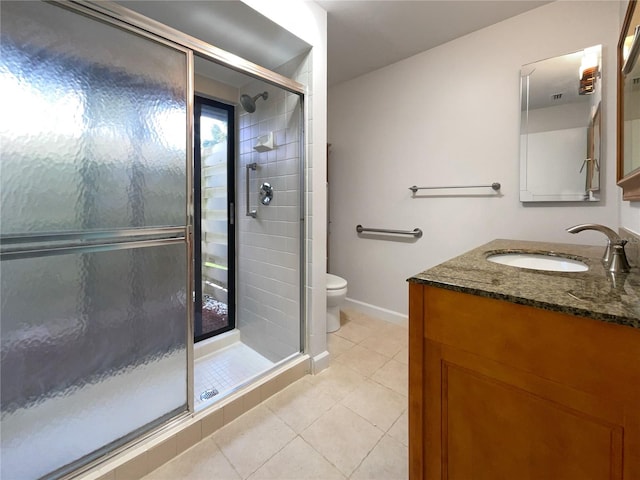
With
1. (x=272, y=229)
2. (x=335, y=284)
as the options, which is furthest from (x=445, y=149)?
(x=272, y=229)

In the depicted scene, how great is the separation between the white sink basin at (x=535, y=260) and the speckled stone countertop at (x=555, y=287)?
20 cm

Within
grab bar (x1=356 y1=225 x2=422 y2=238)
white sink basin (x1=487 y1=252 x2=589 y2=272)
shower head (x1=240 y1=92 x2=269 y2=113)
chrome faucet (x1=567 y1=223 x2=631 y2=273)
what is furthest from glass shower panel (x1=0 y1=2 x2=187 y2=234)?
grab bar (x1=356 y1=225 x2=422 y2=238)

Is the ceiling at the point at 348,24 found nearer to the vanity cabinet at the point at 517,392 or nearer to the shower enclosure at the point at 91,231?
the shower enclosure at the point at 91,231

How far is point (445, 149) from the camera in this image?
2.21m

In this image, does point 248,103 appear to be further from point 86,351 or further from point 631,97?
point 631,97

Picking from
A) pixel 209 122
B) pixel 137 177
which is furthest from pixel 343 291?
pixel 209 122

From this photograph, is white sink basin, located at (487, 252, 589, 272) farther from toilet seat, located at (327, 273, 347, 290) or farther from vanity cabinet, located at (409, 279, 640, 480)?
toilet seat, located at (327, 273, 347, 290)

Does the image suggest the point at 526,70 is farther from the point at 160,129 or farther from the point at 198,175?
the point at 198,175

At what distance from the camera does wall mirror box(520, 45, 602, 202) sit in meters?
1.61

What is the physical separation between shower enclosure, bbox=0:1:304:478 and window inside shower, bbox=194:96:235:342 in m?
1.01

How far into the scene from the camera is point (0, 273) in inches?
34.5

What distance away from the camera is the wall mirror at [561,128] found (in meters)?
1.61

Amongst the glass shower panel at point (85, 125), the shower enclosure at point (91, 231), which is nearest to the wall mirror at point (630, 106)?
the shower enclosure at point (91, 231)

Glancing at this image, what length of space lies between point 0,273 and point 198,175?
4.94 feet
